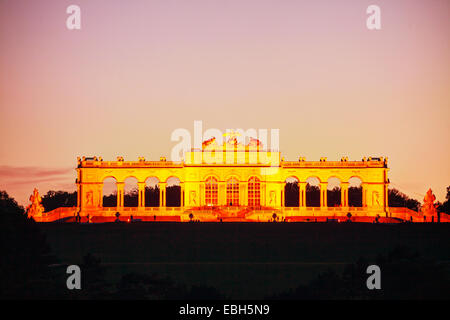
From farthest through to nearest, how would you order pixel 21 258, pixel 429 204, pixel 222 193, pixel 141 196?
pixel 141 196, pixel 222 193, pixel 429 204, pixel 21 258

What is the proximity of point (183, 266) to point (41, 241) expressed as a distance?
936 centimetres

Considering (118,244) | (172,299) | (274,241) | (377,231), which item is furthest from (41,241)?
(377,231)

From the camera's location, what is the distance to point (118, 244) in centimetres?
5747

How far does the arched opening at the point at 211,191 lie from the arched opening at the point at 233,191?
1.31 metres

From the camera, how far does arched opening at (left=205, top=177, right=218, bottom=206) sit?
93.9 meters

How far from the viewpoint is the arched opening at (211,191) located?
93.9 metres

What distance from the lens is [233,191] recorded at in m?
93.9

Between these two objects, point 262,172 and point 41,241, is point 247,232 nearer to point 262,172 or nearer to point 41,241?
point 41,241

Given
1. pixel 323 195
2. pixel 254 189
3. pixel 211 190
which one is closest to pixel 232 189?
pixel 211 190

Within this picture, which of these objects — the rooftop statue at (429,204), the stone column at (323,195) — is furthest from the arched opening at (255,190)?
the rooftop statue at (429,204)

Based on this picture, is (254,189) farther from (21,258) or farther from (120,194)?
(21,258)

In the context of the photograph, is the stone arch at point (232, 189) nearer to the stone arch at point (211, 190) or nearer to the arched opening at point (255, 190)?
the stone arch at point (211, 190)

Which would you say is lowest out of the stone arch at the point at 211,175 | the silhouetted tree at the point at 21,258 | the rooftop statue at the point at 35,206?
the silhouetted tree at the point at 21,258

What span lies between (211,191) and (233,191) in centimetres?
222
